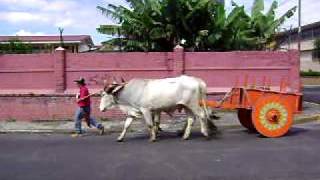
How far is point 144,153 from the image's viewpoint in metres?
13.1

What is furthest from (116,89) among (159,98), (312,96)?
(312,96)

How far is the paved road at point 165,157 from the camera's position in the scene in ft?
34.8

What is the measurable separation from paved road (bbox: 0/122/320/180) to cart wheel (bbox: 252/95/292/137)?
263 millimetres

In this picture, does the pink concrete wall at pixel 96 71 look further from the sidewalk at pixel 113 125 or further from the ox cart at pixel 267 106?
the ox cart at pixel 267 106

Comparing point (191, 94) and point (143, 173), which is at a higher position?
point (191, 94)

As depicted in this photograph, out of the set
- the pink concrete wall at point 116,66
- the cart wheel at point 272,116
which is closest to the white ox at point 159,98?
the cart wheel at point 272,116

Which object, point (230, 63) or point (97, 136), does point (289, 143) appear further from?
point (230, 63)

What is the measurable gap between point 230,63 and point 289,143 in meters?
7.45

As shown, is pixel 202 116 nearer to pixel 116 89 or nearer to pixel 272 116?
pixel 272 116

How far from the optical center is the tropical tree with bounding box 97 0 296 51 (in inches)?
914

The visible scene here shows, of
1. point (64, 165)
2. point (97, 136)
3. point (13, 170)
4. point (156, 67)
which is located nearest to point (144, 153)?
point (64, 165)

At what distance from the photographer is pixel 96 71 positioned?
69.1 feet

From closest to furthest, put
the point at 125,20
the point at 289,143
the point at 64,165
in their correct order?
the point at 64,165 → the point at 289,143 → the point at 125,20

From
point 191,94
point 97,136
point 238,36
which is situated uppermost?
point 238,36
